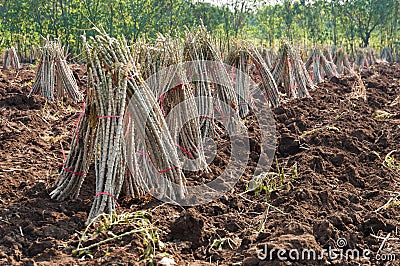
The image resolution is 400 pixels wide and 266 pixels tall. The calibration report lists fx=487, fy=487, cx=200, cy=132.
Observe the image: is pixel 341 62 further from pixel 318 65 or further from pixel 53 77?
pixel 53 77

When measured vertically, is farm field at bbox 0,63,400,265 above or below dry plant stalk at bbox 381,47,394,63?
below

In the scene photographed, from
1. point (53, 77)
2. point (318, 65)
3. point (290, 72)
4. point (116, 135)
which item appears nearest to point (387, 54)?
point (318, 65)

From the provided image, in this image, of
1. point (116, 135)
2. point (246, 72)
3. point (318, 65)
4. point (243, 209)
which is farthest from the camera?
point (318, 65)

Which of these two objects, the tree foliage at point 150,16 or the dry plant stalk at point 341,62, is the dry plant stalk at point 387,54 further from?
the dry plant stalk at point 341,62

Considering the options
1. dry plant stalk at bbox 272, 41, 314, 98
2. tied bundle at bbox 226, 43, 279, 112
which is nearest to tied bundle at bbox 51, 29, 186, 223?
tied bundle at bbox 226, 43, 279, 112

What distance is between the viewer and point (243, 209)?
3908 mm

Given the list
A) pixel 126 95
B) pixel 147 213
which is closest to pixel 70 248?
pixel 147 213

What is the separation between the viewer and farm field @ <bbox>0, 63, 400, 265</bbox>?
301 cm

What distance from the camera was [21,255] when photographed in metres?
2.95

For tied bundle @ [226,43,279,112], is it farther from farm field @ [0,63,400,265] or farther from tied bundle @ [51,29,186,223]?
tied bundle @ [51,29,186,223]

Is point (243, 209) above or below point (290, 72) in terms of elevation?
below

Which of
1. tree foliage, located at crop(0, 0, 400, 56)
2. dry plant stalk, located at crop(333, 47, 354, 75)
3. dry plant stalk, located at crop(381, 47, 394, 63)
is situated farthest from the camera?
dry plant stalk, located at crop(381, 47, 394, 63)

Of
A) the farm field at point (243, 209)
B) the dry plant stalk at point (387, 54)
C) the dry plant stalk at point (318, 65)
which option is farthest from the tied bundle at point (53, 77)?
the dry plant stalk at point (387, 54)

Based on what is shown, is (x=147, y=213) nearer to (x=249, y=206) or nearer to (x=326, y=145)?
(x=249, y=206)
